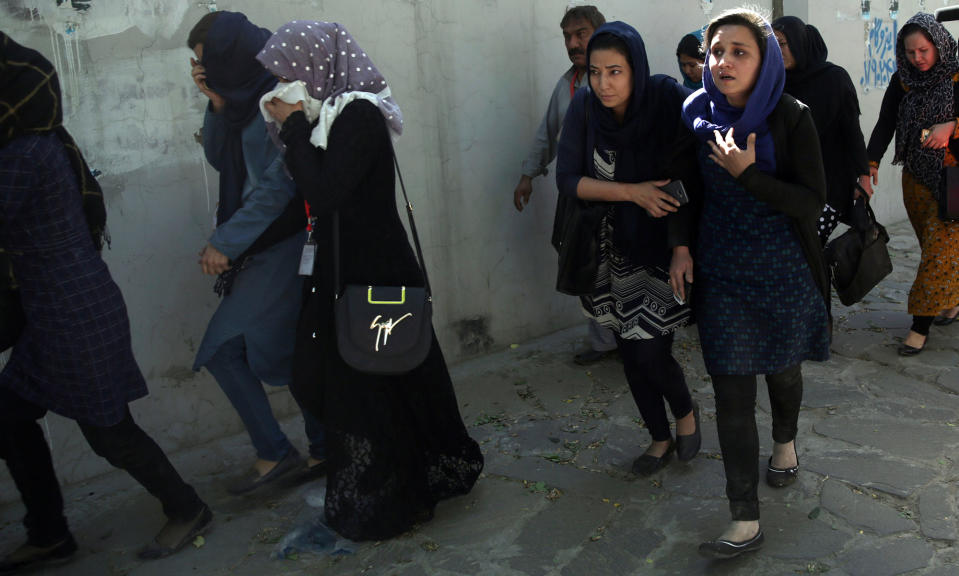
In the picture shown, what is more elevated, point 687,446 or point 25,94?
point 25,94

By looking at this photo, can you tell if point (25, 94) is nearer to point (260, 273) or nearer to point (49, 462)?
point (260, 273)

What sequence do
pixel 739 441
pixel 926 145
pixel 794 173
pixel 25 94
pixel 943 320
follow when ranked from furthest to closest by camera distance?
pixel 943 320 < pixel 926 145 < pixel 739 441 < pixel 794 173 < pixel 25 94

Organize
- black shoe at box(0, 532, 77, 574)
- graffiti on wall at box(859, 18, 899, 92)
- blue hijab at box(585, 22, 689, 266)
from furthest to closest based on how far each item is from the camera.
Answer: graffiti on wall at box(859, 18, 899, 92) → blue hijab at box(585, 22, 689, 266) → black shoe at box(0, 532, 77, 574)

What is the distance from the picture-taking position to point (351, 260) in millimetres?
3096

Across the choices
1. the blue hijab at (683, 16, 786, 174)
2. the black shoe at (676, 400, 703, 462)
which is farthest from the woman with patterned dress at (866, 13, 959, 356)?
the blue hijab at (683, 16, 786, 174)

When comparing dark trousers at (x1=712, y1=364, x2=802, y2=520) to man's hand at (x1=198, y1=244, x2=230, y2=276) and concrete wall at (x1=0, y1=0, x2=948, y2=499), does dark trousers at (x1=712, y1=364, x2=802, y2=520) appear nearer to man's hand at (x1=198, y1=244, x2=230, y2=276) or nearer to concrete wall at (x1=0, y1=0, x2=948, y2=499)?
man's hand at (x1=198, y1=244, x2=230, y2=276)

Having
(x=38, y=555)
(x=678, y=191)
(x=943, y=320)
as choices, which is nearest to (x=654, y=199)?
(x=678, y=191)

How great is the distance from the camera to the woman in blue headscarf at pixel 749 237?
9.04 ft

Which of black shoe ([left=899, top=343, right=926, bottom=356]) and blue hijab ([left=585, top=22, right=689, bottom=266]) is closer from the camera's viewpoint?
blue hijab ([left=585, top=22, right=689, bottom=266])

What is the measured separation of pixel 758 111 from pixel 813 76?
5.71 feet

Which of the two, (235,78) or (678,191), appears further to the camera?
(235,78)

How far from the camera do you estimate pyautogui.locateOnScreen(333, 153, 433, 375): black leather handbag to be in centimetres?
294

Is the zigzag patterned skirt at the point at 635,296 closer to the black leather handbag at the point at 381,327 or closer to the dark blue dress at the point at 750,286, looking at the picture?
the dark blue dress at the point at 750,286

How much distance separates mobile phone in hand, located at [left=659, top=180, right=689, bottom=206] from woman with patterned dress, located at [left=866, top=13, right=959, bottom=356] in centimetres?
207
